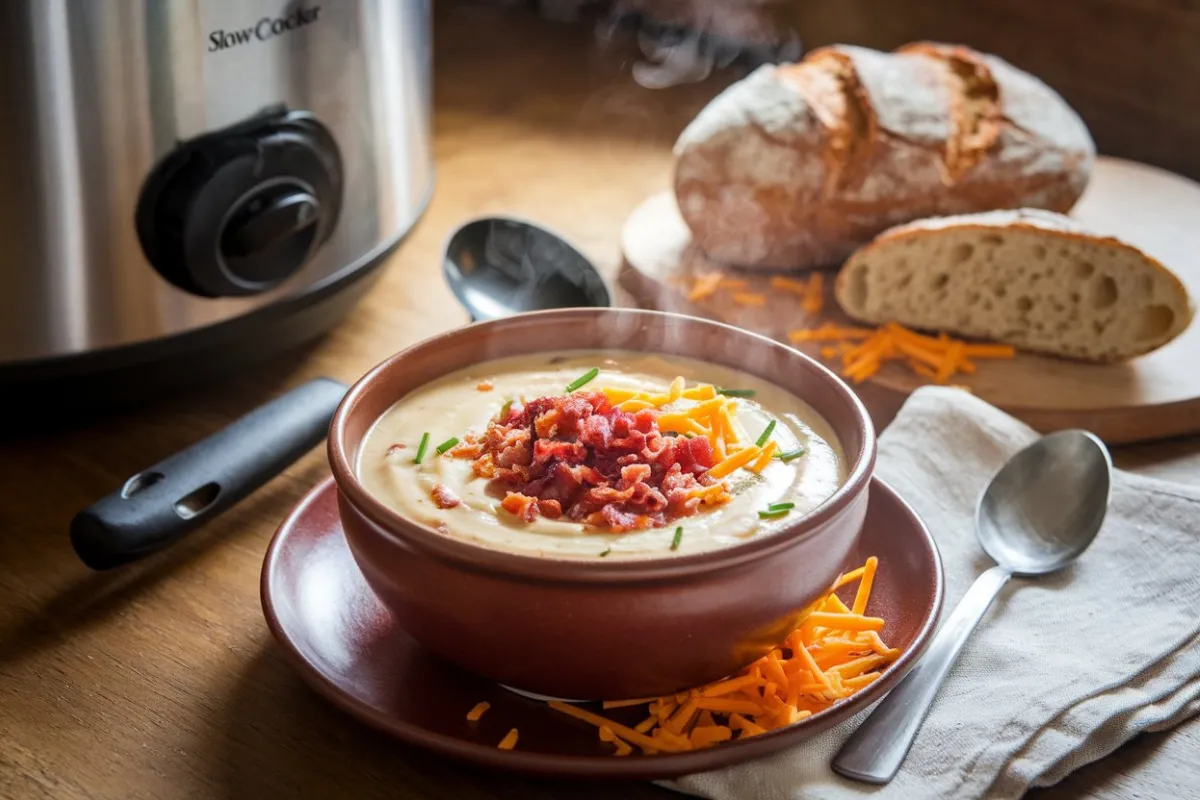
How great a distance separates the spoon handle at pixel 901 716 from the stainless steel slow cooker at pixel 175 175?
2.82 feet

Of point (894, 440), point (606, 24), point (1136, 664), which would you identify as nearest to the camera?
point (1136, 664)

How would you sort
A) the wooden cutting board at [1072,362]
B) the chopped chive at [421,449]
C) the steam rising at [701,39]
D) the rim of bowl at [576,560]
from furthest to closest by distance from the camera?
1. the steam rising at [701,39]
2. the wooden cutting board at [1072,362]
3. the chopped chive at [421,449]
4. the rim of bowl at [576,560]

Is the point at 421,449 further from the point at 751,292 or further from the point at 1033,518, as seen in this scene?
the point at 751,292

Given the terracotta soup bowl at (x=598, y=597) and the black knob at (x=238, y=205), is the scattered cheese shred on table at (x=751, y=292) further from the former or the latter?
the terracotta soup bowl at (x=598, y=597)

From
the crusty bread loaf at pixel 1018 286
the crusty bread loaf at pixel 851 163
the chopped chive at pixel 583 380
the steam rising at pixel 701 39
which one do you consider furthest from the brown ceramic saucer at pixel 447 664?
the steam rising at pixel 701 39

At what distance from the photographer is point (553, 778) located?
972 millimetres

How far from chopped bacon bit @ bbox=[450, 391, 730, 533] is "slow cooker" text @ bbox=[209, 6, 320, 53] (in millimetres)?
553

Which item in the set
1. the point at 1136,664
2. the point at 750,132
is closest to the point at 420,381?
the point at 1136,664

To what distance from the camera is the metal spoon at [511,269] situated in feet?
5.73

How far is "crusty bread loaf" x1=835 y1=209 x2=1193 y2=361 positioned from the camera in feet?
5.67

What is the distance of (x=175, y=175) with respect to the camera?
54.9 inches

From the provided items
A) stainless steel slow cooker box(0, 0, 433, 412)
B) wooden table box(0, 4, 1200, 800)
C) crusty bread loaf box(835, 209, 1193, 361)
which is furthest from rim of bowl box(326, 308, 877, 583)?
crusty bread loaf box(835, 209, 1193, 361)

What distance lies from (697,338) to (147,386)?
674 mm

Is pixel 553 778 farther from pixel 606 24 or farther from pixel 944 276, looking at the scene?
pixel 606 24
